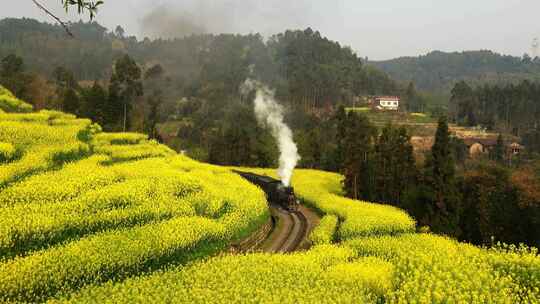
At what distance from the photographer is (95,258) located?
63.0 ft

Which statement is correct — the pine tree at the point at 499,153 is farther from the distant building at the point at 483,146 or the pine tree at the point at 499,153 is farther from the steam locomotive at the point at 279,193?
the steam locomotive at the point at 279,193

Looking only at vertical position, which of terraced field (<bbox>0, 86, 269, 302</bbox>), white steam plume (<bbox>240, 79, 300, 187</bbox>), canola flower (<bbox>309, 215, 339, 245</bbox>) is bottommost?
canola flower (<bbox>309, 215, 339, 245</bbox>)

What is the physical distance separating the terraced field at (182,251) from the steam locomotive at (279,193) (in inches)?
134

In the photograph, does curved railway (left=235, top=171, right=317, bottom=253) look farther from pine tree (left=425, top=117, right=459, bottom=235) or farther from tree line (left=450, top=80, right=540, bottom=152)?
tree line (left=450, top=80, right=540, bottom=152)

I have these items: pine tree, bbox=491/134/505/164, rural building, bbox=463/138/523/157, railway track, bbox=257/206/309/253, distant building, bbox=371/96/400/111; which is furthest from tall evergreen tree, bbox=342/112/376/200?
distant building, bbox=371/96/400/111

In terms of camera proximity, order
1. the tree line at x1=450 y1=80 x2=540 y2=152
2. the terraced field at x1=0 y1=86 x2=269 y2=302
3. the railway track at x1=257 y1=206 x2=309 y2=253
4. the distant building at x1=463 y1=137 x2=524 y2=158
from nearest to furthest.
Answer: the terraced field at x1=0 y1=86 x2=269 y2=302, the railway track at x1=257 y1=206 x2=309 y2=253, the distant building at x1=463 y1=137 x2=524 y2=158, the tree line at x1=450 y1=80 x2=540 y2=152

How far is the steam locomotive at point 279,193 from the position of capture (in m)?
38.4

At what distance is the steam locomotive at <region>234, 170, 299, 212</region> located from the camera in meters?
38.4

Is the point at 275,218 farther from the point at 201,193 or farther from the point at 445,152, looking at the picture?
the point at 445,152

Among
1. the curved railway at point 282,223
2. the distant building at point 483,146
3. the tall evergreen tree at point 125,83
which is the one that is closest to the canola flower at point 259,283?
the curved railway at point 282,223

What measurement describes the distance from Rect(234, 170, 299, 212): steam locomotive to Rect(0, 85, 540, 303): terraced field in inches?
134

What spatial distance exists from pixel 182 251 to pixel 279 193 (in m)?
17.8

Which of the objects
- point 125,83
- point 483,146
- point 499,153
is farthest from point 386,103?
point 125,83

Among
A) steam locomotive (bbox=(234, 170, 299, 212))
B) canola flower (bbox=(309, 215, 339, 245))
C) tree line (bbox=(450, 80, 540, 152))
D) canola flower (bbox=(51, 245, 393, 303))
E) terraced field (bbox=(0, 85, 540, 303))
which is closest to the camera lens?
canola flower (bbox=(51, 245, 393, 303))
